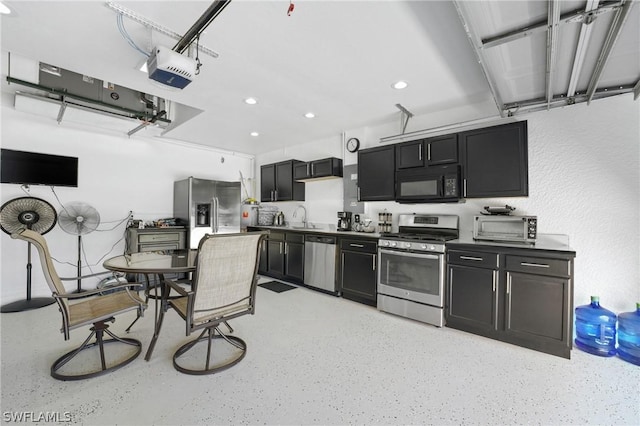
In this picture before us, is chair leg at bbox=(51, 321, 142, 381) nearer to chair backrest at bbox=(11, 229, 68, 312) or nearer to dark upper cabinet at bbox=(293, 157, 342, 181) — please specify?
chair backrest at bbox=(11, 229, 68, 312)

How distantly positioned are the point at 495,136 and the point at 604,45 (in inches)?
46.6

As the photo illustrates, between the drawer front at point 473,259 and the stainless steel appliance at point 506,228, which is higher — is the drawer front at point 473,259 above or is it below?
below

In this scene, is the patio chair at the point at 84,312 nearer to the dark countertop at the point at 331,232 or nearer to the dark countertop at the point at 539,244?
the dark countertop at the point at 331,232

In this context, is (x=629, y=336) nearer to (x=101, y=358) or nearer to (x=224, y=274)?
(x=224, y=274)

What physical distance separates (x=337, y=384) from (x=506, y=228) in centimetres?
233

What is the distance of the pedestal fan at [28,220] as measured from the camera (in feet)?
10.5

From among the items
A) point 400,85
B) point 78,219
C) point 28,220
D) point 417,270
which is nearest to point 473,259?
point 417,270

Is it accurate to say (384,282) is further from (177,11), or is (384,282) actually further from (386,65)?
(177,11)

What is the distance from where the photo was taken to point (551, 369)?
213 centimetres

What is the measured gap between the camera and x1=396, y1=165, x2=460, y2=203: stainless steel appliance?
3.14 metres

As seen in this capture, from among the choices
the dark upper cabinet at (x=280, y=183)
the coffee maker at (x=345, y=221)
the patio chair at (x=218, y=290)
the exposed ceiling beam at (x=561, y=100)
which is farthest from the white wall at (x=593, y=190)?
the dark upper cabinet at (x=280, y=183)

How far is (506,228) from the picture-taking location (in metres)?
2.81

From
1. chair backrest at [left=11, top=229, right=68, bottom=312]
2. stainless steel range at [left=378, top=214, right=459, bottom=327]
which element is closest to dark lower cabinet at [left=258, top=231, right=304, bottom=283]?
stainless steel range at [left=378, top=214, right=459, bottom=327]

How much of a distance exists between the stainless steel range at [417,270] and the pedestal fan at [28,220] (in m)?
4.32
